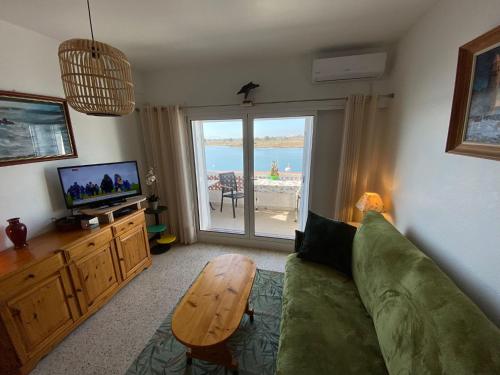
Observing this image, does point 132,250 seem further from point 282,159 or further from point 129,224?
point 282,159

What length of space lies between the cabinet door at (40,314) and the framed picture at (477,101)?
2.91 m

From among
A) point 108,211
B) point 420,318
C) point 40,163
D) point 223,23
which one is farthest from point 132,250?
point 420,318

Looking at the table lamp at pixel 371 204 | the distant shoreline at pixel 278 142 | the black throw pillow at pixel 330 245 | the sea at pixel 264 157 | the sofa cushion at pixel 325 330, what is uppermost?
the distant shoreline at pixel 278 142

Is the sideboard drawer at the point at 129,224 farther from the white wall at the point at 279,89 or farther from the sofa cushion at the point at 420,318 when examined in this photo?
the sofa cushion at the point at 420,318

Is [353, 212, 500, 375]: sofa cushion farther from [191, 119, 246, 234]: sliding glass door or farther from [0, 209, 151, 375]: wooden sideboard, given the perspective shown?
[0, 209, 151, 375]: wooden sideboard

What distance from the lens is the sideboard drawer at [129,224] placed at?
2.23 meters

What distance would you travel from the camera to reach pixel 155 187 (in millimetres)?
3186

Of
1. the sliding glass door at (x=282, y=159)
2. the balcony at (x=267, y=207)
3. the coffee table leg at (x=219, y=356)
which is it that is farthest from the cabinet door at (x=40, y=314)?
the sliding glass door at (x=282, y=159)

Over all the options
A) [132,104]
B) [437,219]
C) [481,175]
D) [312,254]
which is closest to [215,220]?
[312,254]

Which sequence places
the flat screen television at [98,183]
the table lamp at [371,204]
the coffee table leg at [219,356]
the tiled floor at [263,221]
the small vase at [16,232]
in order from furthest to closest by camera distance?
the tiled floor at [263,221]
the table lamp at [371,204]
the flat screen television at [98,183]
the small vase at [16,232]
the coffee table leg at [219,356]

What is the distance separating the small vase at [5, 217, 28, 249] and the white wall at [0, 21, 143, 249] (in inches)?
3.4

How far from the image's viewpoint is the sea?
9.47 feet

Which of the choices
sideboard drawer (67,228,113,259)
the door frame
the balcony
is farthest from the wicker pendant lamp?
the balcony

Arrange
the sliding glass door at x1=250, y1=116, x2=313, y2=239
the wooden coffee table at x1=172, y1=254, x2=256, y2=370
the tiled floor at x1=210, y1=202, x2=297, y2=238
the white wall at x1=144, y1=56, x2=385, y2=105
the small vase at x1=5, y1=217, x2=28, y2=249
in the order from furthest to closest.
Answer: the tiled floor at x1=210, y1=202, x2=297, y2=238 → the sliding glass door at x1=250, y1=116, x2=313, y2=239 → the white wall at x1=144, y1=56, x2=385, y2=105 → the small vase at x1=5, y1=217, x2=28, y2=249 → the wooden coffee table at x1=172, y1=254, x2=256, y2=370
